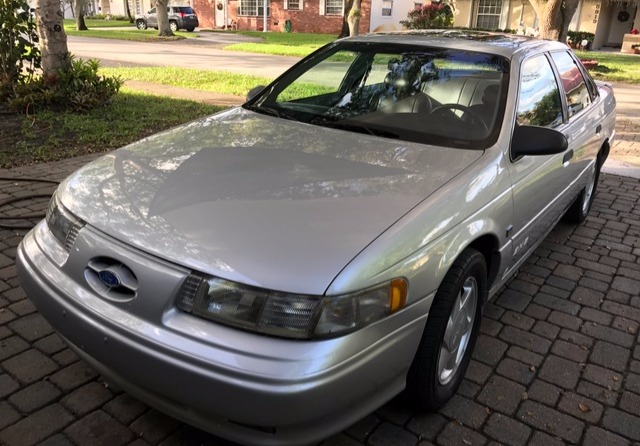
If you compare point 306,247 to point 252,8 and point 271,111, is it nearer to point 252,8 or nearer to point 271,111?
point 271,111

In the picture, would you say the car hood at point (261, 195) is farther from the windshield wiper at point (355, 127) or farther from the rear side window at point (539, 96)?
the rear side window at point (539, 96)

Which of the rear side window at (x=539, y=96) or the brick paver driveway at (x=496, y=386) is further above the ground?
the rear side window at (x=539, y=96)

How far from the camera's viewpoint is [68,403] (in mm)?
2602

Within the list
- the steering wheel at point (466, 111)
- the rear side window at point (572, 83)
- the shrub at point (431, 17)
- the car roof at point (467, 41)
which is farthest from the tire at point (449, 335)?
the shrub at point (431, 17)

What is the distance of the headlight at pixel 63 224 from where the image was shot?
237 cm

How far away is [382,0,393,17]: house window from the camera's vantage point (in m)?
37.9

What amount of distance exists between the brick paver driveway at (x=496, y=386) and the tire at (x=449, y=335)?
0.15m

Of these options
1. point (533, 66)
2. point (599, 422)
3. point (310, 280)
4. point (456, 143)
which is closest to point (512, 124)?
point (456, 143)

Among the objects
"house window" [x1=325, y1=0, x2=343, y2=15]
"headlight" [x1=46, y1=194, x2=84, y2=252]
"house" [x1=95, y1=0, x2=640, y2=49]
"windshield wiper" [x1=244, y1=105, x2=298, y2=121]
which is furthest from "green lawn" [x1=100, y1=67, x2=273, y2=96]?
"house window" [x1=325, y1=0, x2=343, y2=15]

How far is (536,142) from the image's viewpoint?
2959 millimetres

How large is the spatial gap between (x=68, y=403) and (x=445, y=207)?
196 cm

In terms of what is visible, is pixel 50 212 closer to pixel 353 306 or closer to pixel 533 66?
pixel 353 306

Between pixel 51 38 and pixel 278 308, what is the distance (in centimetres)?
810

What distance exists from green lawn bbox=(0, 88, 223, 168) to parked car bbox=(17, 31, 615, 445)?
3.89 meters
